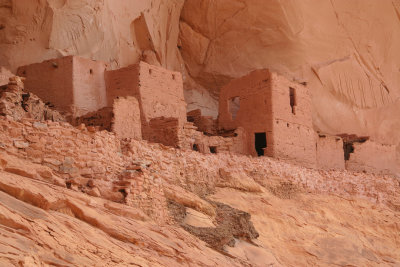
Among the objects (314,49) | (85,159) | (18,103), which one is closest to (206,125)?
(314,49)

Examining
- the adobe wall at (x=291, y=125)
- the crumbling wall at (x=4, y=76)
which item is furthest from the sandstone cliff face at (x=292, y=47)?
the crumbling wall at (x=4, y=76)

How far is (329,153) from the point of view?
56.6 ft

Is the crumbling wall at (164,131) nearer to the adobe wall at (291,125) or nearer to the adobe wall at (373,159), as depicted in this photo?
the adobe wall at (291,125)

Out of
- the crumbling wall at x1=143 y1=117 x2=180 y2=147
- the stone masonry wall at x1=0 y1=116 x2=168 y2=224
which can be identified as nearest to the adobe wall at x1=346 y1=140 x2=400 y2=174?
the crumbling wall at x1=143 y1=117 x2=180 y2=147

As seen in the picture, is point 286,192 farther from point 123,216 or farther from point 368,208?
point 123,216

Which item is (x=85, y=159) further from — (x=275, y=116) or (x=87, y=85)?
(x=275, y=116)

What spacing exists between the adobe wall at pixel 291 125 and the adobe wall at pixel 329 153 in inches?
34.1

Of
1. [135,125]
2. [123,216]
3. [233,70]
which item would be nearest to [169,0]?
[233,70]

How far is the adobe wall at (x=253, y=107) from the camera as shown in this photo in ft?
49.0

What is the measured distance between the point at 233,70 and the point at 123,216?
1494cm

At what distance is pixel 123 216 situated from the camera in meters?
6.70

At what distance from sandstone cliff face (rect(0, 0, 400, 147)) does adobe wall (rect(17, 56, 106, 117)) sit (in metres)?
3.51

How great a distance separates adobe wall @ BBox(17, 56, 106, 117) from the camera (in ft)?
44.5

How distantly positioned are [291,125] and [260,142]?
3.66ft
